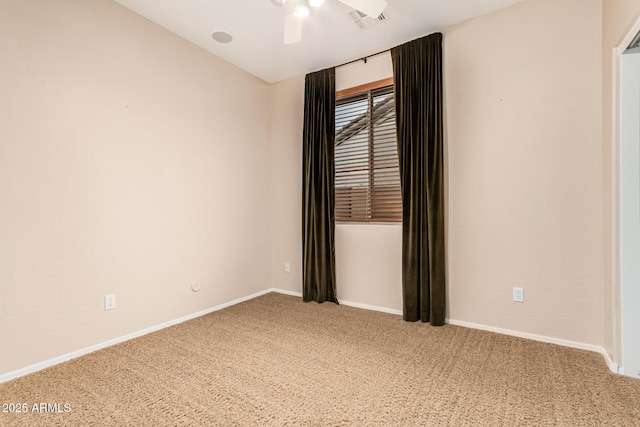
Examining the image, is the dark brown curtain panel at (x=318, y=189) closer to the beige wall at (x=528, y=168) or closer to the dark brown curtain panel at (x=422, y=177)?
the dark brown curtain panel at (x=422, y=177)

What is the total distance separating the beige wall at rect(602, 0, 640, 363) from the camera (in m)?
1.83

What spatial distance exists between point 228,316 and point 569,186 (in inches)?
123

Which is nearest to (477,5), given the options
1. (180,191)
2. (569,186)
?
(569,186)

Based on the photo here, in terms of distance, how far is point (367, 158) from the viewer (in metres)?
3.27

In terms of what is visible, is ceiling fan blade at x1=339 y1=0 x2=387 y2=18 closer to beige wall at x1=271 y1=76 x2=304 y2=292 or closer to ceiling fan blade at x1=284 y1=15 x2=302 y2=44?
ceiling fan blade at x1=284 y1=15 x2=302 y2=44

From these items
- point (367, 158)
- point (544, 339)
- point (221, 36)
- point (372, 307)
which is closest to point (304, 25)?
point (221, 36)

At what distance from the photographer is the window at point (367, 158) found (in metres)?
3.11

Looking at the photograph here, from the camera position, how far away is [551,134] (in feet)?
7.69

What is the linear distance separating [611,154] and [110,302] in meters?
3.66

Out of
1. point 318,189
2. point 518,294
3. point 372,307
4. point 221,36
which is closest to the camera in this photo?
point 518,294

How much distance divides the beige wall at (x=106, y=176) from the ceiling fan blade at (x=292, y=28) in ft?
4.24

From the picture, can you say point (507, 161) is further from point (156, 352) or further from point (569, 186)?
point (156, 352)

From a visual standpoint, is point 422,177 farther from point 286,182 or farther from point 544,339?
point 286,182

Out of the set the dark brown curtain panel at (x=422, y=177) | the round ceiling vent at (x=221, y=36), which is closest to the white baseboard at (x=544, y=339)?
the dark brown curtain panel at (x=422, y=177)
